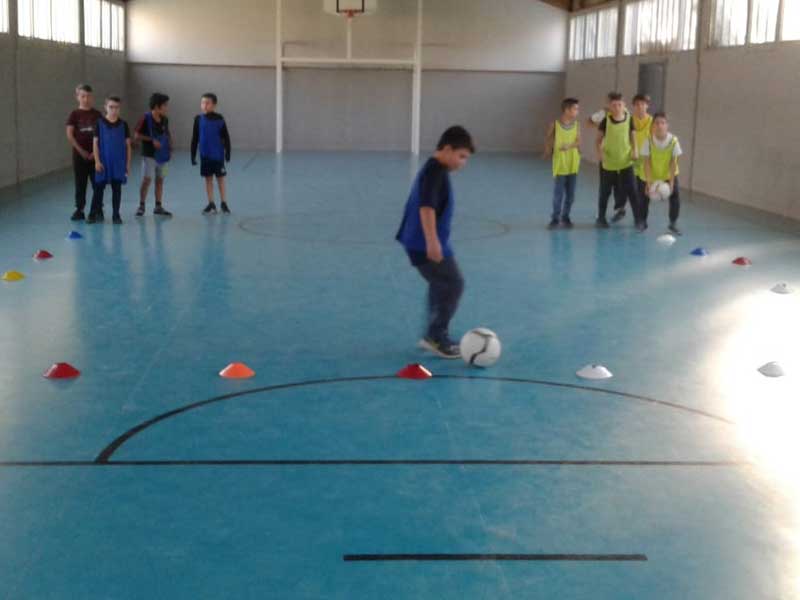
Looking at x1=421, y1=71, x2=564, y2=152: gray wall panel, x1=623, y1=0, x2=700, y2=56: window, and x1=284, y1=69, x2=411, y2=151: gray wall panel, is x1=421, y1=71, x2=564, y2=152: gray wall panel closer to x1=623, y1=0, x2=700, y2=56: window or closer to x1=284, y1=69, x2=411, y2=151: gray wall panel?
x1=284, y1=69, x2=411, y2=151: gray wall panel

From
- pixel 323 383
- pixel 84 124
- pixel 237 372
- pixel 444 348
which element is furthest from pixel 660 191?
pixel 237 372

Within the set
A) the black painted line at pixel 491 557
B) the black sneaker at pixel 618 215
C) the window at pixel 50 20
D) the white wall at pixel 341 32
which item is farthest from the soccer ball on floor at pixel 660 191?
the white wall at pixel 341 32

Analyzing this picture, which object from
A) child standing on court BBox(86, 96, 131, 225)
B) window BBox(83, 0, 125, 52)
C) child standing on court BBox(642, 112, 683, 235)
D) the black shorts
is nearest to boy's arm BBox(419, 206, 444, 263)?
child standing on court BBox(642, 112, 683, 235)

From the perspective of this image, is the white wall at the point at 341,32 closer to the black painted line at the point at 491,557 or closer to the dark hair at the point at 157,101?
the dark hair at the point at 157,101

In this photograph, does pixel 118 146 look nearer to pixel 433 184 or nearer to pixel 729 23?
pixel 433 184

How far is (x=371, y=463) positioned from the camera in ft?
17.0

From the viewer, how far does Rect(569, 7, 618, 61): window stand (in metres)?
26.0

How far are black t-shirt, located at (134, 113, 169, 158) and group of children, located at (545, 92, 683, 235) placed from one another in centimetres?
502

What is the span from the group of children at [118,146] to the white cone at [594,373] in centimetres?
788

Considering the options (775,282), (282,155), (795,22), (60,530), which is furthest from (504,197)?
(60,530)

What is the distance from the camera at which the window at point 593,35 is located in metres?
26.0

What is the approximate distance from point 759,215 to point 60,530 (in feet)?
45.2

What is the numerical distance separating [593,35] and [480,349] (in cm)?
2251

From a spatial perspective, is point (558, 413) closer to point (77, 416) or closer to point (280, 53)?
point (77, 416)
